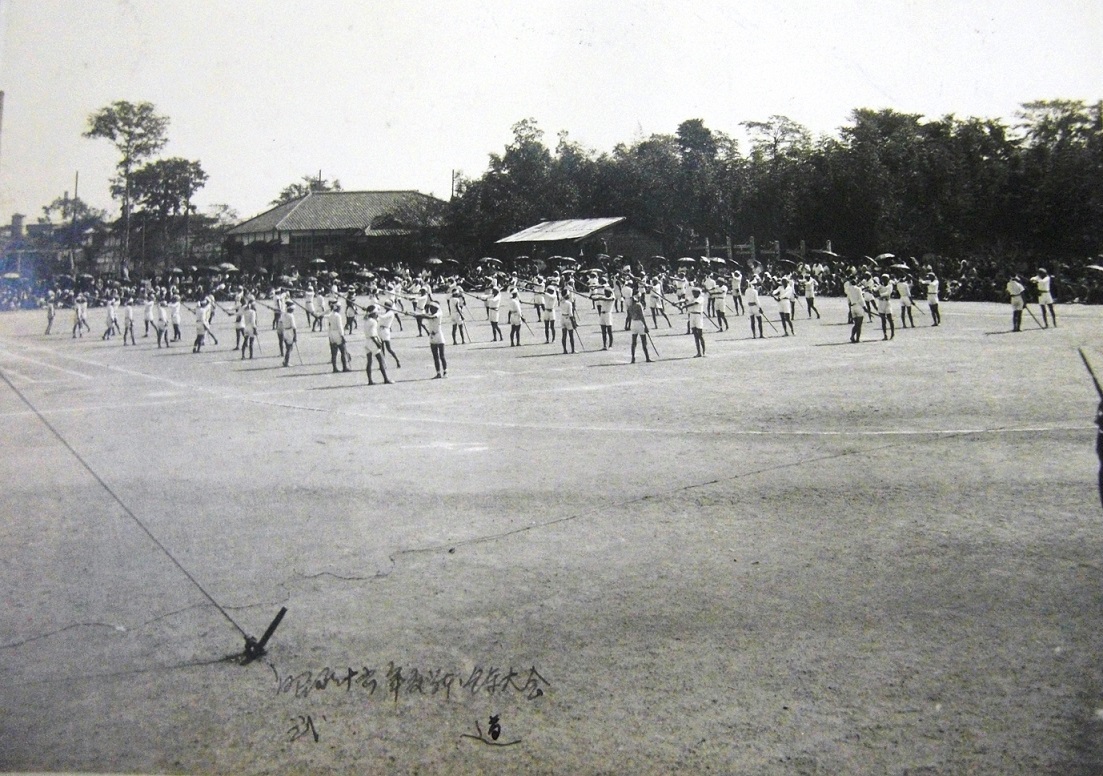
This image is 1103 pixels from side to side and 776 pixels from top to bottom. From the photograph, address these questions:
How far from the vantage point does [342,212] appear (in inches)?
1534

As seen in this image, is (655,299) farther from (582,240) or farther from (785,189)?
(785,189)

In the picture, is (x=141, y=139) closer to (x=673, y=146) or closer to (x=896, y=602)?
(x=896, y=602)

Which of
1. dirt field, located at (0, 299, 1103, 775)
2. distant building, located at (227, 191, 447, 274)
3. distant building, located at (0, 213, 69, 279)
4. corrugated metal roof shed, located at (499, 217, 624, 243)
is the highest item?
distant building, located at (227, 191, 447, 274)

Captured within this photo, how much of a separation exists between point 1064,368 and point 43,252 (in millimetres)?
21260

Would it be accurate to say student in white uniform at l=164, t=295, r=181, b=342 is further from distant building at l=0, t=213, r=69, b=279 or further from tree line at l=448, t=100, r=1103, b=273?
tree line at l=448, t=100, r=1103, b=273

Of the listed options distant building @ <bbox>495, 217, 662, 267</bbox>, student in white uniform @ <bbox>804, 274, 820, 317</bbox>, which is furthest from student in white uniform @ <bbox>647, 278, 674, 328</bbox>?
student in white uniform @ <bbox>804, 274, 820, 317</bbox>

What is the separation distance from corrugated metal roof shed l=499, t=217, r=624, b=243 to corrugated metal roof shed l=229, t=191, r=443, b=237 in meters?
9.24

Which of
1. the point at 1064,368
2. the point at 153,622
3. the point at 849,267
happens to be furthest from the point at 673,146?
the point at 153,622

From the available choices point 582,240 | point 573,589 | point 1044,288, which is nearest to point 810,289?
point 582,240

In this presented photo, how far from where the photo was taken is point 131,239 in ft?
57.3

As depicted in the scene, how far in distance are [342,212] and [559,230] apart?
18137mm

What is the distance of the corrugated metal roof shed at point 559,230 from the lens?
2405 centimetres

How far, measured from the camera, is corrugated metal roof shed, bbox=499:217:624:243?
2405cm

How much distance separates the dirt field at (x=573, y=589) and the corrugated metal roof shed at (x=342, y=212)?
66.6ft
